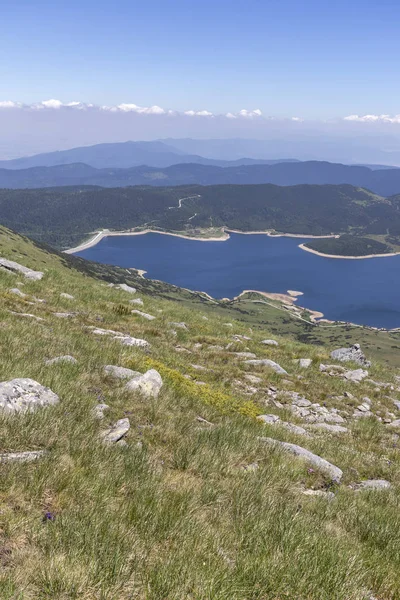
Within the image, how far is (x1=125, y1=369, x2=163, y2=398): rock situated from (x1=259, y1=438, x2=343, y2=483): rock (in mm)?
2362

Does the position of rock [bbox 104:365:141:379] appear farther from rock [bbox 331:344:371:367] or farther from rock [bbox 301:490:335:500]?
rock [bbox 331:344:371:367]

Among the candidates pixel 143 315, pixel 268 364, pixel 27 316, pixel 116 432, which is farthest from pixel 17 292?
pixel 116 432

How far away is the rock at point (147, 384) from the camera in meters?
7.67

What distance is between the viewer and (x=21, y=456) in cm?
422

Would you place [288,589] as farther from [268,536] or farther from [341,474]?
[341,474]

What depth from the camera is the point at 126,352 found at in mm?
10305

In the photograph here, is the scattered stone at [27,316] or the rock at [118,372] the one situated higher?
the scattered stone at [27,316]

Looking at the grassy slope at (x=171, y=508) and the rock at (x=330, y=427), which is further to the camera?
the rock at (x=330, y=427)

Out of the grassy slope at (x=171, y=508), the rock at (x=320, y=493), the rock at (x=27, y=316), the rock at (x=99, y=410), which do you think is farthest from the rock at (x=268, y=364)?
the rock at (x=99, y=410)

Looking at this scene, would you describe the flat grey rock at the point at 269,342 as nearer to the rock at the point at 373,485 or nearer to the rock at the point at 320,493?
the rock at the point at 373,485

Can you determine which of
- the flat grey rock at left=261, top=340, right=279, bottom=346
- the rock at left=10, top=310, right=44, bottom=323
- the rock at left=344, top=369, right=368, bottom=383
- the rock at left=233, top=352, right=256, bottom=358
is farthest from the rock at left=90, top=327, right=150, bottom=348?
the rock at left=344, top=369, right=368, bottom=383

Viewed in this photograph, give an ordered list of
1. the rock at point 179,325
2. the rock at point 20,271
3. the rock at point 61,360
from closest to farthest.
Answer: the rock at point 61,360 < the rock at point 179,325 < the rock at point 20,271

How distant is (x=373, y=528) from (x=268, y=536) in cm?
194

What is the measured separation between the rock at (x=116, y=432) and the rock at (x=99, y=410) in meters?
0.28
